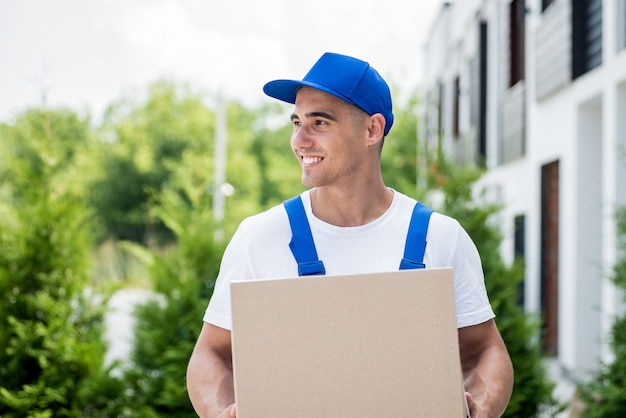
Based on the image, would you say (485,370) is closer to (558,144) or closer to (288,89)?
(288,89)

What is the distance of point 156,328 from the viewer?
20.3 feet

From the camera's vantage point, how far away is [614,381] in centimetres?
571

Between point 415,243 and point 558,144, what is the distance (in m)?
9.06

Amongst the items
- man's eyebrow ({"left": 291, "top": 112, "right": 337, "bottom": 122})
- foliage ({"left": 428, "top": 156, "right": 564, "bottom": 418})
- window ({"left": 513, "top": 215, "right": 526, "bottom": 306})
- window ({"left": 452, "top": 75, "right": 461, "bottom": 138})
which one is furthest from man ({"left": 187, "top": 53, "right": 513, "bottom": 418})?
window ({"left": 452, "top": 75, "right": 461, "bottom": 138})

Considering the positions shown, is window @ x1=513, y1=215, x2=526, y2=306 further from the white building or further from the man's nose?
the man's nose

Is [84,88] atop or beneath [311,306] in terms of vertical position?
atop

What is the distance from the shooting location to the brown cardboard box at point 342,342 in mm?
1865

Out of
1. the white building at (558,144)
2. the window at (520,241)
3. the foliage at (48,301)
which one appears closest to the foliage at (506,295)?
the white building at (558,144)

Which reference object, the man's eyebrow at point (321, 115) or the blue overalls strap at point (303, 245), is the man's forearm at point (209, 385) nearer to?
the blue overalls strap at point (303, 245)

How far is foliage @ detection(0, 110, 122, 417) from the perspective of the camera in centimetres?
565

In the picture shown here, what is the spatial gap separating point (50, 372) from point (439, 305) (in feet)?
14.0

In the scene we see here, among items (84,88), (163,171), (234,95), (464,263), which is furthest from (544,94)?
(84,88)

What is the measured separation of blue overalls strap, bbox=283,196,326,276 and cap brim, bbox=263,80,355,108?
0.29 meters

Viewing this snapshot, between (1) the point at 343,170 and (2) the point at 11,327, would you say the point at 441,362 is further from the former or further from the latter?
(2) the point at 11,327
